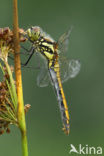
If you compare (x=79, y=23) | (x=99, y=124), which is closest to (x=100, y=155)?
(x=99, y=124)

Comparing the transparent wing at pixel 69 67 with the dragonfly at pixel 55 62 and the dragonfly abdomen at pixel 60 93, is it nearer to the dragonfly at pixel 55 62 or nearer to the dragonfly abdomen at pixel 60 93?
the dragonfly at pixel 55 62

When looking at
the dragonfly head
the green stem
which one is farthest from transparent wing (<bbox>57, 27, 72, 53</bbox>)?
the green stem

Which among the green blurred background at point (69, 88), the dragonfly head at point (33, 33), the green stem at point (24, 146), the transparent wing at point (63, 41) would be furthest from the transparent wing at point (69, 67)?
the green blurred background at point (69, 88)

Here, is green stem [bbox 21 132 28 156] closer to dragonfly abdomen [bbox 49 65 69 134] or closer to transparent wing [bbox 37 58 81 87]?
dragonfly abdomen [bbox 49 65 69 134]

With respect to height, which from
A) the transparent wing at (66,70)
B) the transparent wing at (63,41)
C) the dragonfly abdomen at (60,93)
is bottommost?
the dragonfly abdomen at (60,93)

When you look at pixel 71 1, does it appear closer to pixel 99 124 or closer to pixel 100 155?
pixel 99 124

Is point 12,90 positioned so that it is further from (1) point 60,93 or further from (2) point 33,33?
(1) point 60,93

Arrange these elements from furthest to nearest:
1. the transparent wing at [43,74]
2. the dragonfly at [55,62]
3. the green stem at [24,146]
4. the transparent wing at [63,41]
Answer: the transparent wing at [63,41], the transparent wing at [43,74], the dragonfly at [55,62], the green stem at [24,146]
